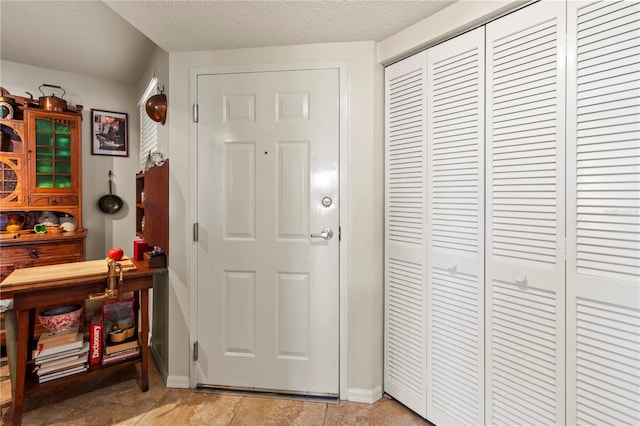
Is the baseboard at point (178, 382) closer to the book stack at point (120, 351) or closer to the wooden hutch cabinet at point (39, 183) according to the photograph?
the book stack at point (120, 351)

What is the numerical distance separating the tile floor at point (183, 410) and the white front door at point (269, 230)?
0.40 ft

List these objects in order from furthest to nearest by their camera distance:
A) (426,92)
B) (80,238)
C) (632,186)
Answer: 1. (80,238)
2. (426,92)
3. (632,186)

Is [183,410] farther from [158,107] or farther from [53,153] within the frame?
[53,153]

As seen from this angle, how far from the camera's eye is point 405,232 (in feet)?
5.95

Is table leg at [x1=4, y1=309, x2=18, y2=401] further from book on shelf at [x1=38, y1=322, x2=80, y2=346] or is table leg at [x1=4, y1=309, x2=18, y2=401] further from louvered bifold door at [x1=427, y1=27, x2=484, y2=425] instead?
louvered bifold door at [x1=427, y1=27, x2=484, y2=425]

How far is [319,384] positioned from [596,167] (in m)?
1.75

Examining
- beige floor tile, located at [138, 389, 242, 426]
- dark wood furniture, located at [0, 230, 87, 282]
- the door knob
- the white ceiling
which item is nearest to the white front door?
the door knob

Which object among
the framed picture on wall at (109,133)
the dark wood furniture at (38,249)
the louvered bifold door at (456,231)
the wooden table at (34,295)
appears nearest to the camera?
the louvered bifold door at (456,231)

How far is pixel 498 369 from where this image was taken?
143cm

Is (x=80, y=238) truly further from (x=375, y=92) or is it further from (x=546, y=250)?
(x=546, y=250)

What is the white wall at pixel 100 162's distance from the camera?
2840mm

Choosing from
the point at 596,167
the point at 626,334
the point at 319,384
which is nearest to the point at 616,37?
the point at 596,167

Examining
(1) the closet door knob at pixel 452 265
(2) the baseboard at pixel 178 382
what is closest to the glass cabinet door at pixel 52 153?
(2) the baseboard at pixel 178 382

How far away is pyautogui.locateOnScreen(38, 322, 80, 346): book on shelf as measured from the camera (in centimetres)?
179
